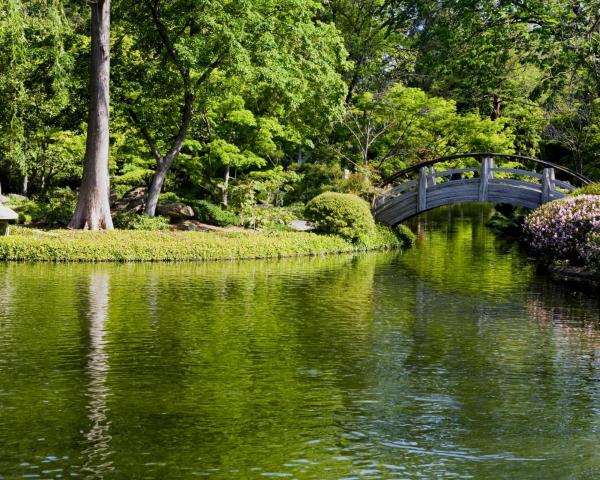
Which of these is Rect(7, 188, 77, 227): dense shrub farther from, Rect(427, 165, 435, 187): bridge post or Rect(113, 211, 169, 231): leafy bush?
Rect(427, 165, 435, 187): bridge post

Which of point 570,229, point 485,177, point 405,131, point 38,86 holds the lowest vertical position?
point 570,229

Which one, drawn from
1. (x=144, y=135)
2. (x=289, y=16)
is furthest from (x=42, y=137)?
(x=289, y=16)

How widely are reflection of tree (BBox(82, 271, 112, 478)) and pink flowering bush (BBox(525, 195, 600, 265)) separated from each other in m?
12.3

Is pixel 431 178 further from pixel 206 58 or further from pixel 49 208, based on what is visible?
pixel 49 208

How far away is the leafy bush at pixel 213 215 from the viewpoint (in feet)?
102

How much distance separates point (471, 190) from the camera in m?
32.8

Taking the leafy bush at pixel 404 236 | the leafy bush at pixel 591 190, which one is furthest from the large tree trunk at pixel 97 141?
the leafy bush at pixel 591 190

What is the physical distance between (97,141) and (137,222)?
3072 millimetres

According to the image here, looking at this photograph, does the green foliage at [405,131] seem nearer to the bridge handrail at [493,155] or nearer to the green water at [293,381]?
the bridge handrail at [493,155]

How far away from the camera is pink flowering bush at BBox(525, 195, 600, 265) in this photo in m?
22.7

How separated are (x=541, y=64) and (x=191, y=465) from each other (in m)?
24.0

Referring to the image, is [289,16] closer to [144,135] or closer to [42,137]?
[144,135]

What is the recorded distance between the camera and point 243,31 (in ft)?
88.8

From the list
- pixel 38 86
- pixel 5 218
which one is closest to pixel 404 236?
pixel 38 86
